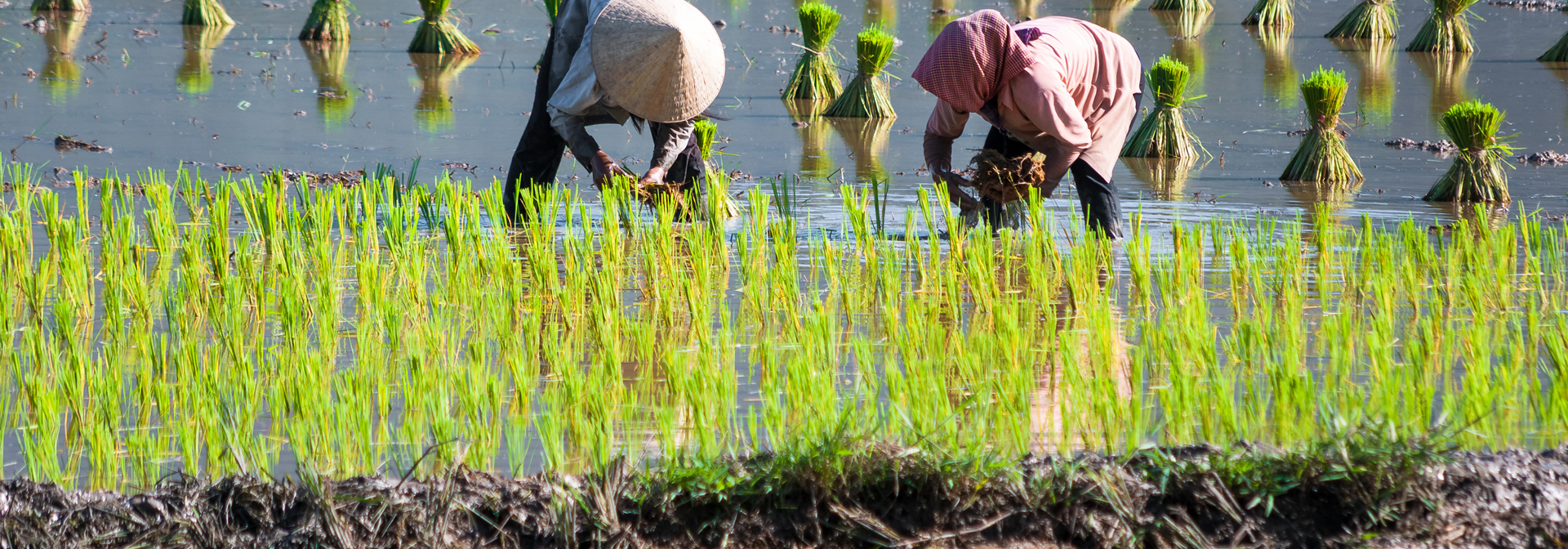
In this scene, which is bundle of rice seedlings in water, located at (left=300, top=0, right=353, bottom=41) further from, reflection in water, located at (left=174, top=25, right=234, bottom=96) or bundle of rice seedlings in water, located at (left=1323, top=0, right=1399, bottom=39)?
bundle of rice seedlings in water, located at (left=1323, top=0, right=1399, bottom=39)

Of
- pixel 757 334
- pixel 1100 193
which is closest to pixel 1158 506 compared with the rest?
pixel 757 334

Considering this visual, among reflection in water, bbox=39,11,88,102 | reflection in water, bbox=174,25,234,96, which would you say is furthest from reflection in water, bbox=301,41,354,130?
reflection in water, bbox=39,11,88,102

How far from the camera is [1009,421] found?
2432 mm

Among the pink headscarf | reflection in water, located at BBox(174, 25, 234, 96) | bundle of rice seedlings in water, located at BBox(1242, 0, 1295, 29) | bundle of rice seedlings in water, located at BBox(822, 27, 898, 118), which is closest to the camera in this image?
the pink headscarf

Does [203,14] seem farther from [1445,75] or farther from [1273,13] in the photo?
[1445,75]

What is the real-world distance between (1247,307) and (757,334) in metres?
1.37

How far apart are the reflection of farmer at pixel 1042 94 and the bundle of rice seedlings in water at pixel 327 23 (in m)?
7.26

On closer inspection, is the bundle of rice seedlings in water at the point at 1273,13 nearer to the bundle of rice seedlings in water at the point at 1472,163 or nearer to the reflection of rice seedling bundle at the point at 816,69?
the reflection of rice seedling bundle at the point at 816,69

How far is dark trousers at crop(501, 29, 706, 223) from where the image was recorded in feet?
14.0

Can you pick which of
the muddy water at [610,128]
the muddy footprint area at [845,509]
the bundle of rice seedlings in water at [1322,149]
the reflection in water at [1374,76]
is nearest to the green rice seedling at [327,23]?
the muddy water at [610,128]

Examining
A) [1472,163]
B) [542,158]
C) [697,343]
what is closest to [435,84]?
[542,158]

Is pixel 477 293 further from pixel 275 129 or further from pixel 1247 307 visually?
pixel 275 129

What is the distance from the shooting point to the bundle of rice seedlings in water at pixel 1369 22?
1062cm

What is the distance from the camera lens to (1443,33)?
32.7 ft
